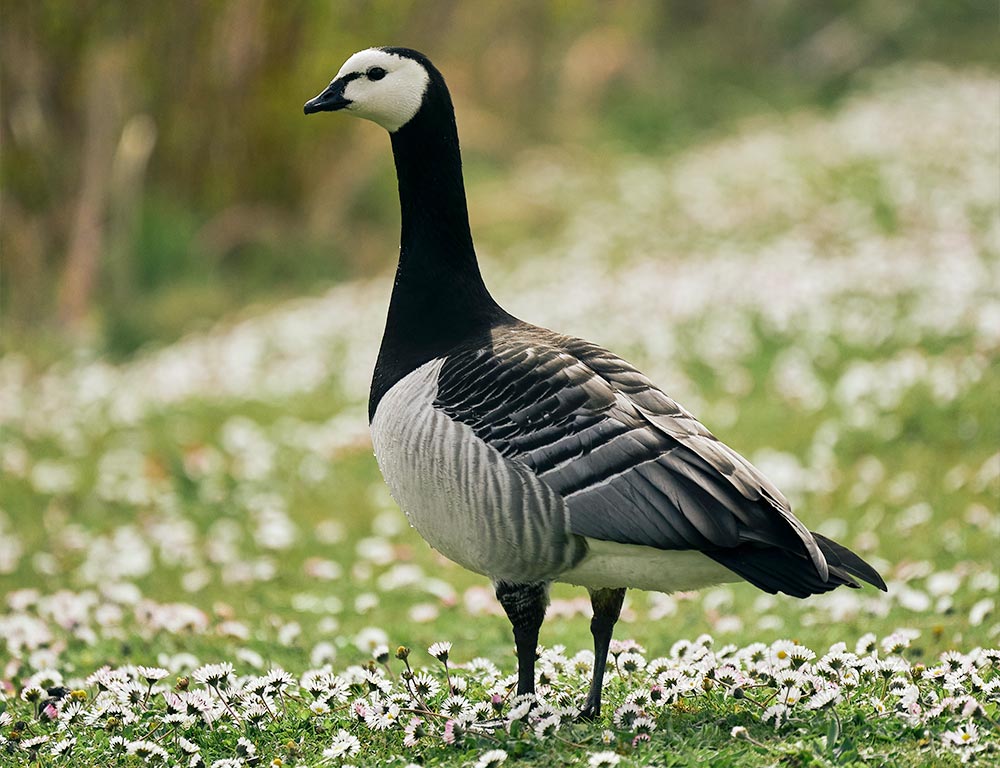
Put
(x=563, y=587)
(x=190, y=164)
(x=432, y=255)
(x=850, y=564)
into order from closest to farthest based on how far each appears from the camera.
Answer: (x=850, y=564), (x=432, y=255), (x=563, y=587), (x=190, y=164)

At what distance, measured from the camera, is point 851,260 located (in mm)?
12609

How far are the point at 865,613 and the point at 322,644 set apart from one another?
8.47 ft

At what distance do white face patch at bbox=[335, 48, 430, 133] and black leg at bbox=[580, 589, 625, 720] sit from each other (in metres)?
1.89

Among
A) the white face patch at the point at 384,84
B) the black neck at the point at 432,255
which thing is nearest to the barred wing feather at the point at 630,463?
the black neck at the point at 432,255

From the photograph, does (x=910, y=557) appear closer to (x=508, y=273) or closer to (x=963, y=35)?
(x=508, y=273)

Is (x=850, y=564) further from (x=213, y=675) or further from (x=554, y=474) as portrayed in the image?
(x=213, y=675)

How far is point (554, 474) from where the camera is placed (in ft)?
13.2

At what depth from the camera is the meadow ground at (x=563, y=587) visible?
4152 millimetres

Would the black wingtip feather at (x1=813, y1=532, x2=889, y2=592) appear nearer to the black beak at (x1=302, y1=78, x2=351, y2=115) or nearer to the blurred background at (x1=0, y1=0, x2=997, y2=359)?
the black beak at (x1=302, y1=78, x2=351, y2=115)

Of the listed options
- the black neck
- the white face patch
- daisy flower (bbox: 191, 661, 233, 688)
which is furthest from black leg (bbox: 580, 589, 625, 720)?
the white face patch

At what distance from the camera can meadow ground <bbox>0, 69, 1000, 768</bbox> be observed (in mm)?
4152

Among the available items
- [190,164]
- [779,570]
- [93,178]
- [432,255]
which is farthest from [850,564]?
[190,164]

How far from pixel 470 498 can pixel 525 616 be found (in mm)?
520

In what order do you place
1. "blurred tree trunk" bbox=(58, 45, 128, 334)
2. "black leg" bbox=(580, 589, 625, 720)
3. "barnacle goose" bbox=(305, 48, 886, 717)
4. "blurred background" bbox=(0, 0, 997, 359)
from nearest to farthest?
1. "barnacle goose" bbox=(305, 48, 886, 717)
2. "black leg" bbox=(580, 589, 625, 720)
3. "blurred tree trunk" bbox=(58, 45, 128, 334)
4. "blurred background" bbox=(0, 0, 997, 359)
